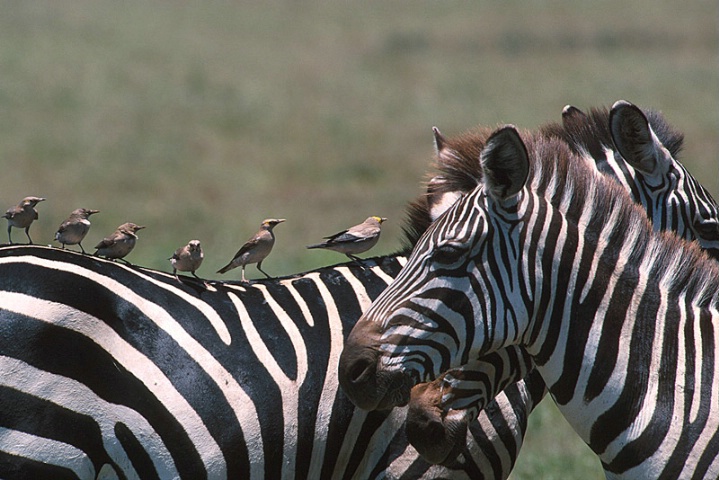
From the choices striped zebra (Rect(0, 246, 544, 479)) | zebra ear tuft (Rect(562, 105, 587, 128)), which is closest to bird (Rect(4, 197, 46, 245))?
striped zebra (Rect(0, 246, 544, 479))

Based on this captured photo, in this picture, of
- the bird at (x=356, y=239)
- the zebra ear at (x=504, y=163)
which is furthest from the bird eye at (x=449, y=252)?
the bird at (x=356, y=239)

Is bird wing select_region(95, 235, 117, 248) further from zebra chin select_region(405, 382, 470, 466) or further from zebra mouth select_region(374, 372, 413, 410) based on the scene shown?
zebra mouth select_region(374, 372, 413, 410)

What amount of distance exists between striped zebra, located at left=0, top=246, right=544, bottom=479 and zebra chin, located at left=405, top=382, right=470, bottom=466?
0.45 ft

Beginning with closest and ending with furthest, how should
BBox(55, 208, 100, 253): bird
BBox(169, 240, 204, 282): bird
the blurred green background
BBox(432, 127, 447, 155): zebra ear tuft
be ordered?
BBox(432, 127, 447, 155): zebra ear tuft < BBox(169, 240, 204, 282): bird < BBox(55, 208, 100, 253): bird < the blurred green background

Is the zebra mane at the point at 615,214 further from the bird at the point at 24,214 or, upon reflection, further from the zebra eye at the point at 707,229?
the bird at the point at 24,214

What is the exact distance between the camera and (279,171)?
A: 74.3ft

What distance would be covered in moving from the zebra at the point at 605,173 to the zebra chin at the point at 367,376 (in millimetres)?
433

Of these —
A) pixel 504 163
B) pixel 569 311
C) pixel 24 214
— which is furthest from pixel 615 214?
pixel 24 214

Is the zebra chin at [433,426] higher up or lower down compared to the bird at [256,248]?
lower down

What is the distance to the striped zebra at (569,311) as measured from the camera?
145 inches

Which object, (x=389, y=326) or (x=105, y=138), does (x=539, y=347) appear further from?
(x=105, y=138)

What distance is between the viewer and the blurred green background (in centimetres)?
1838

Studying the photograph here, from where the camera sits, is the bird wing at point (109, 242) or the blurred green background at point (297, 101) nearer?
the bird wing at point (109, 242)

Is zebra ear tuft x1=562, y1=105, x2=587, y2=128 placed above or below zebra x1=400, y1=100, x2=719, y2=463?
above
